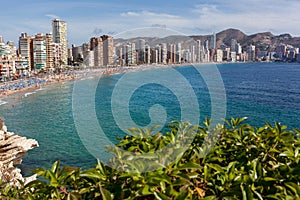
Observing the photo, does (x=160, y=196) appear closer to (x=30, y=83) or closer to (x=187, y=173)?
(x=187, y=173)

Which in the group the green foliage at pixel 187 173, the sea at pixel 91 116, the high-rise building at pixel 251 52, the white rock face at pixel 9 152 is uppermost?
the high-rise building at pixel 251 52

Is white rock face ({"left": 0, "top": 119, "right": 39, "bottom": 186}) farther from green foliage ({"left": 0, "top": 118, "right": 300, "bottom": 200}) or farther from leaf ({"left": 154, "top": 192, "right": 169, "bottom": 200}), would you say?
leaf ({"left": 154, "top": 192, "right": 169, "bottom": 200})

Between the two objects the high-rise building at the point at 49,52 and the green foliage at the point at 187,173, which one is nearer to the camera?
the green foliage at the point at 187,173

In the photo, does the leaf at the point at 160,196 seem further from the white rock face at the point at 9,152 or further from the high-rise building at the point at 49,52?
the high-rise building at the point at 49,52

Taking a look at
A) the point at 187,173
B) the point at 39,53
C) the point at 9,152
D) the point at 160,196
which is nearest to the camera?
the point at 160,196

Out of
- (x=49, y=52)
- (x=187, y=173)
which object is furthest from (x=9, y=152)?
(x=49, y=52)

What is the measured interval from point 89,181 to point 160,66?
104775 millimetres

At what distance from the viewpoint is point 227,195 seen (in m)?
1.23

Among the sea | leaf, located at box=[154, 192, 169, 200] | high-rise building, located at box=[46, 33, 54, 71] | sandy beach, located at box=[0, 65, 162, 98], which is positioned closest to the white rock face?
the sea

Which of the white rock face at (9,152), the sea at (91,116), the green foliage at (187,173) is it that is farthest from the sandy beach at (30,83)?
the green foliage at (187,173)

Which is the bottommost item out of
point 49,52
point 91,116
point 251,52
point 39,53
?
point 91,116

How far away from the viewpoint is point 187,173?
4.95 ft

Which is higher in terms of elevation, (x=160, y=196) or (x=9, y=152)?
(x=160, y=196)

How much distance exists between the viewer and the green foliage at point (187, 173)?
49.8 inches
